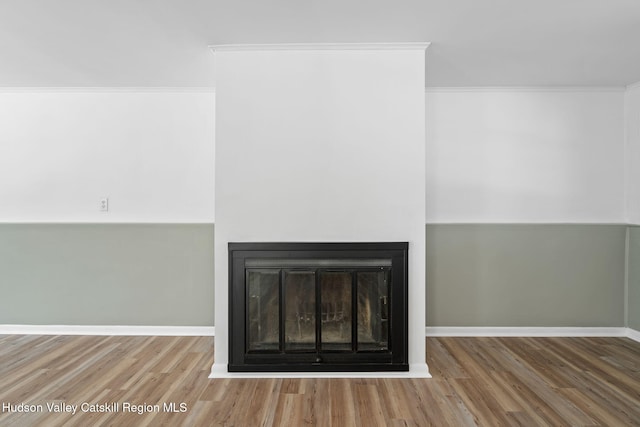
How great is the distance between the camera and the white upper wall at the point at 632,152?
4008 mm

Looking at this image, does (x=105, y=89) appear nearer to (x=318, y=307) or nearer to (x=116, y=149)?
(x=116, y=149)

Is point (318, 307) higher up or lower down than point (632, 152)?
lower down

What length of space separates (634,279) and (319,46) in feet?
11.7

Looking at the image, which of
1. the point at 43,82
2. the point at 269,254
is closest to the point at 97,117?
the point at 43,82

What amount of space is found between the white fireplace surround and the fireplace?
0.10 metres

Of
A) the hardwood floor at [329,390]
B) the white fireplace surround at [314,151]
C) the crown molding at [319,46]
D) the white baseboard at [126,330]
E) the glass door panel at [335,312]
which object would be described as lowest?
the hardwood floor at [329,390]

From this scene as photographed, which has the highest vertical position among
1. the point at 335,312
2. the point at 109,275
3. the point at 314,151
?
the point at 314,151

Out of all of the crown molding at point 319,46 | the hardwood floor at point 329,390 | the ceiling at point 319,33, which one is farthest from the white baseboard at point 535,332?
the crown molding at point 319,46

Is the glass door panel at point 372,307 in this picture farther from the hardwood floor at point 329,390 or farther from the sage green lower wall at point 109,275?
the sage green lower wall at point 109,275

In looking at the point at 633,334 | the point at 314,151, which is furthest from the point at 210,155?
the point at 633,334

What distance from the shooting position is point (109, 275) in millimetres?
4176

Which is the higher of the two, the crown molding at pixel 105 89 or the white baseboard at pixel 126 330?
the crown molding at pixel 105 89

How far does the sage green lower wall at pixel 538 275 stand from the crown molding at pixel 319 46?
180cm

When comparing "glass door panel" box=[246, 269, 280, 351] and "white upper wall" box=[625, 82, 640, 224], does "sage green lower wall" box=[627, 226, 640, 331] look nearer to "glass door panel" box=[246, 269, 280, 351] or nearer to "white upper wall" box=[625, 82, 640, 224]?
"white upper wall" box=[625, 82, 640, 224]
